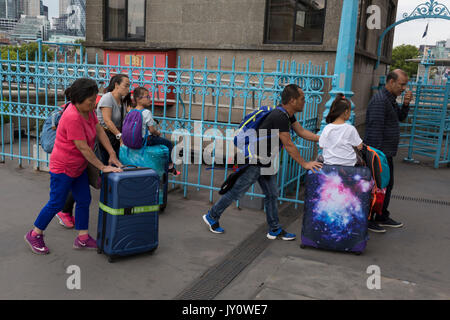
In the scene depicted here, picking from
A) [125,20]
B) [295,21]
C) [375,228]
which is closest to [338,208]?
[375,228]

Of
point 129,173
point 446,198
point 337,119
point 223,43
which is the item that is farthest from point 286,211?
point 223,43

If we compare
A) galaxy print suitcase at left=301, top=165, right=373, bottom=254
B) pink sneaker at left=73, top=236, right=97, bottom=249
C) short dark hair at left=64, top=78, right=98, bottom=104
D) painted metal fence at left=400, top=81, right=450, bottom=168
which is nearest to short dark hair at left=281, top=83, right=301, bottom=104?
galaxy print suitcase at left=301, top=165, right=373, bottom=254

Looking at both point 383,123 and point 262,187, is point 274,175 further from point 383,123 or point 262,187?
point 383,123

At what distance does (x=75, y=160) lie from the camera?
4.11 metres

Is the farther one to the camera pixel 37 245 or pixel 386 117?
pixel 386 117

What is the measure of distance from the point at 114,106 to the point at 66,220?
1.59 metres

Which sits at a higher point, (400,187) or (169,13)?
(169,13)

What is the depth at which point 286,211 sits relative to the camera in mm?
6113

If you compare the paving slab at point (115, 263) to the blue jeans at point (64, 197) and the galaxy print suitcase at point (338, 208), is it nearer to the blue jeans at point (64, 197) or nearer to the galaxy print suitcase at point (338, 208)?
the blue jeans at point (64, 197)

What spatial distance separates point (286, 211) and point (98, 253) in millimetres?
2860

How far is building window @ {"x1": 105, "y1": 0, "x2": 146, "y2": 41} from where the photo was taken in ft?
37.3

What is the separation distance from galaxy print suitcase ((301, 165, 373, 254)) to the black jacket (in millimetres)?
1006
